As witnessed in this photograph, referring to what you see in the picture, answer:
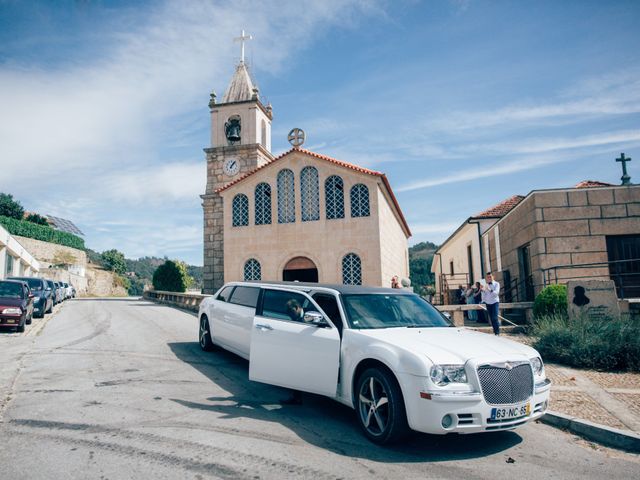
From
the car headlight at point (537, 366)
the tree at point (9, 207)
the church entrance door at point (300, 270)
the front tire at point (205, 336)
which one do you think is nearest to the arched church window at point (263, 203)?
the church entrance door at point (300, 270)

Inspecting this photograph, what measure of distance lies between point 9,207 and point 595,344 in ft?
213

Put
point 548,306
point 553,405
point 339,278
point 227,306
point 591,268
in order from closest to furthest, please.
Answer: point 553,405, point 227,306, point 548,306, point 591,268, point 339,278

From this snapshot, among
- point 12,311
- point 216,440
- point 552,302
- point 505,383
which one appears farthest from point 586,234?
point 12,311

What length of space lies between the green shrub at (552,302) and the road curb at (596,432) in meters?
7.05

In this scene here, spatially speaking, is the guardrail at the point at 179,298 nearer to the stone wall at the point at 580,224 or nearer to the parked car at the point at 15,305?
the parked car at the point at 15,305

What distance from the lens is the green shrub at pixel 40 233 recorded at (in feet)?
164

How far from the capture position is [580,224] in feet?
46.5

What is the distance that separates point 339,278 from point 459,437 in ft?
64.2

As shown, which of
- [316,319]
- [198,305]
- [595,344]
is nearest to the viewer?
[316,319]

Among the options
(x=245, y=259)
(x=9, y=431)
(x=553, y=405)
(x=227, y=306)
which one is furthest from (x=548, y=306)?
(x=245, y=259)

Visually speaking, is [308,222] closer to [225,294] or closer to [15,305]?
[15,305]

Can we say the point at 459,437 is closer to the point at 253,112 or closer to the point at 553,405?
the point at 553,405

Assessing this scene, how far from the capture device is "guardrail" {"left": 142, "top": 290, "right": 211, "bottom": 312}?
75.9 feet

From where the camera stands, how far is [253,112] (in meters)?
33.1
